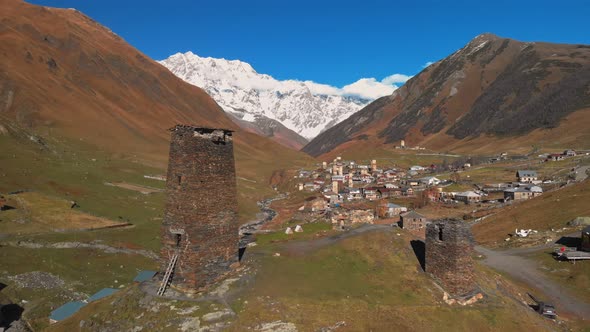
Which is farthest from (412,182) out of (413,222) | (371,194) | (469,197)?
(413,222)

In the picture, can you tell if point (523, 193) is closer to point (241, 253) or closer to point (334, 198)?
point (334, 198)

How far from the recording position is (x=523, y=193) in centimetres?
8881

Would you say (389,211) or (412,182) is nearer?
(389,211)

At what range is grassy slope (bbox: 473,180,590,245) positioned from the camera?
58.5 m

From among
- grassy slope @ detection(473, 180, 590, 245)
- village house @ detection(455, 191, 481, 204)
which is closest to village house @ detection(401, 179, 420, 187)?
village house @ detection(455, 191, 481, 204)

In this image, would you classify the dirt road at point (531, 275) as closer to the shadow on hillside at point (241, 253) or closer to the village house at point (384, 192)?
the shadow on hillside at point (241, 253)

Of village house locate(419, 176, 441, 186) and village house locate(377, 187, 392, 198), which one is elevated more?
village house locate(419, 176, 441, 186)

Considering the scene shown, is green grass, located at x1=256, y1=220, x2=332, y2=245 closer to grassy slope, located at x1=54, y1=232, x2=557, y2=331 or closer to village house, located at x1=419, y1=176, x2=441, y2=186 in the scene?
grassy slope, located at x1=54, y1=232, x2=557, y2=331

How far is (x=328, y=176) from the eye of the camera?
165750 millimetres

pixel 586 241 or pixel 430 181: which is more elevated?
pixel 430 181

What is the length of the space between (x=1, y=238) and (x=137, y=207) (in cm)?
2783

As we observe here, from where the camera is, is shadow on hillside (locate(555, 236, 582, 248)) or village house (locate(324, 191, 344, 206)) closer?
shadow on hillside (locate(555, 236, 582, 248))

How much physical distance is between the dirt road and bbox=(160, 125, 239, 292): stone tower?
91.9 feet

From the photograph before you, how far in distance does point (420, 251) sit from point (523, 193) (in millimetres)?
74994
